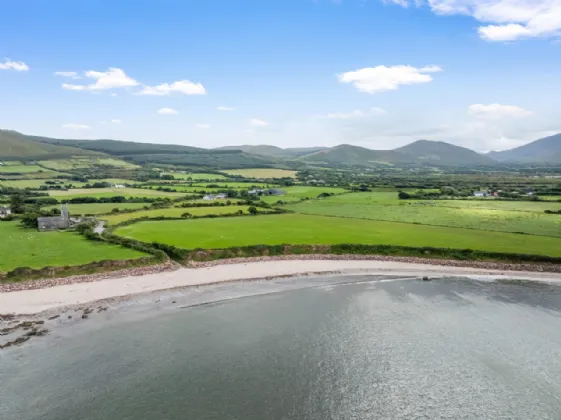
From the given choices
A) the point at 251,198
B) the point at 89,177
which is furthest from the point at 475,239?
the point at 89,177

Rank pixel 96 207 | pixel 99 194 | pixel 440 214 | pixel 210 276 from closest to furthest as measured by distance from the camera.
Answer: pixel 210 276 < pixel 440 214 < pixel 96 207 < pixel 99 194

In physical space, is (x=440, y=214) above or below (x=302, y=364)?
above

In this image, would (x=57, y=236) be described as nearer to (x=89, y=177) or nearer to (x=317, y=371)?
(x=317, y=371)

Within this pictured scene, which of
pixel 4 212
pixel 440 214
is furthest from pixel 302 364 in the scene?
pixel 4 212

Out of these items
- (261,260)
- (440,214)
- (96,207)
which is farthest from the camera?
(96,207)

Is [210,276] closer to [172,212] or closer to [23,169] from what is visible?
[172,212]

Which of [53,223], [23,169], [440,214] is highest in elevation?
[23,169]
